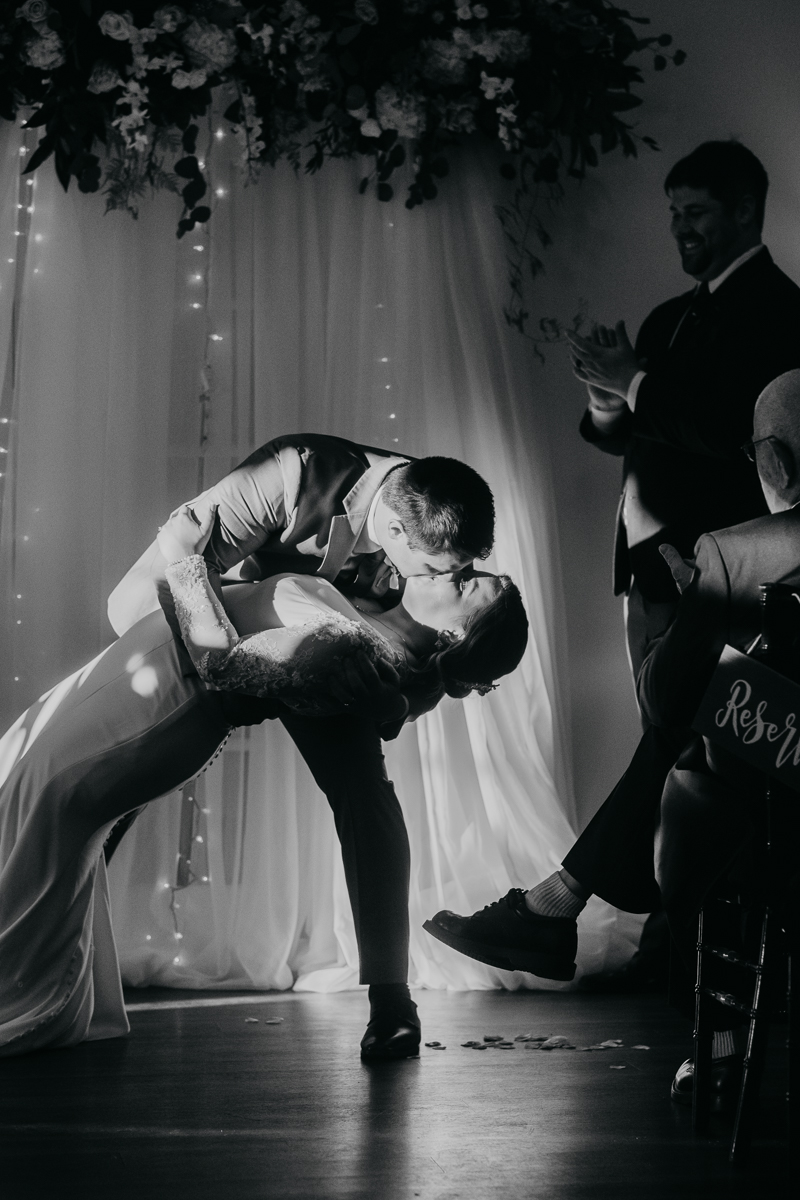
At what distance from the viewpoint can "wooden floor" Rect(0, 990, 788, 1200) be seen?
167 cm

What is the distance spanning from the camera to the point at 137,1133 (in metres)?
1.89

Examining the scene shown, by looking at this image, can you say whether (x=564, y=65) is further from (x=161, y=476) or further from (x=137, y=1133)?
(x=137, y=1133)

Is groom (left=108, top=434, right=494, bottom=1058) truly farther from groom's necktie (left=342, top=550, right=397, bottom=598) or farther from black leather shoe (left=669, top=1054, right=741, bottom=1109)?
black leather shoe (left=669, top=1054, right=741, bottom=1109)

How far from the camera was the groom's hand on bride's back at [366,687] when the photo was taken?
2.53 metres

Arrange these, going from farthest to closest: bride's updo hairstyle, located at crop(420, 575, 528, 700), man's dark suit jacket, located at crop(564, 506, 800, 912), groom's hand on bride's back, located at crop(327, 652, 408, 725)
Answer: bride's updo hairstyle, located at crop(420, 575, 528, 700), groom's hand on bride's back, located at crop(327, 652, 408, 725), man's dark suit jacket, located at crop(564, 506, 800, 912)

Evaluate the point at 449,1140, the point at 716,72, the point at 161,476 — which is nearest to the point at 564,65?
the point at 716,72

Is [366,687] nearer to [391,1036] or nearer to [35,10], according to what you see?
[391,1036]

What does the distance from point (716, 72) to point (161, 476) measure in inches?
75.6

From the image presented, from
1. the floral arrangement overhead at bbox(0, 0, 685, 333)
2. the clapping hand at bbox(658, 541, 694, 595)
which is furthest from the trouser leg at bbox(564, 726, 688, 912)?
the floral arrangement overhead at bbox(0, 0, 685, 333)

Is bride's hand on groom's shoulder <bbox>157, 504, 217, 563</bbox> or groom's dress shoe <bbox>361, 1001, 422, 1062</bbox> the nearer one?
groom's dress shoe <bbox>361, 1001, 422, 1062</bbox>

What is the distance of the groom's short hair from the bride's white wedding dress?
9.3 inches

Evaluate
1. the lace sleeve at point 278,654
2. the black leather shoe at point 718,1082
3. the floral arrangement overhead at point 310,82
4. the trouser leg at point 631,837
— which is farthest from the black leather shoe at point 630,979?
the floral arrangement overhead at point 310,82

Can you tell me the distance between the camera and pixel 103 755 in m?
2.52

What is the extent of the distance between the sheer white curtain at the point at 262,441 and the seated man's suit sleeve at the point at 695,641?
137cm
